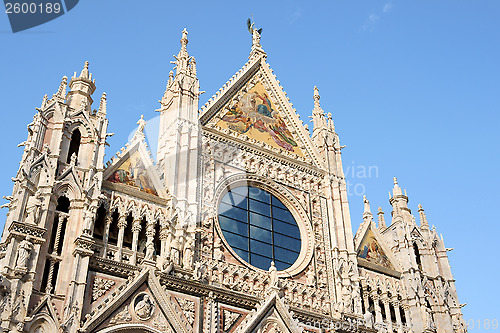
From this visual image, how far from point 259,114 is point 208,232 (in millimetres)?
6019

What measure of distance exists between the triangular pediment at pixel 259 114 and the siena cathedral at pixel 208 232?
0.17 ft

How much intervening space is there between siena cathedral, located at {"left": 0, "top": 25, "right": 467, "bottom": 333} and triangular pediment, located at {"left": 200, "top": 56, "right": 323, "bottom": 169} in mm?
52

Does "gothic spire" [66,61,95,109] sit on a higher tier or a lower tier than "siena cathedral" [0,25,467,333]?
higher

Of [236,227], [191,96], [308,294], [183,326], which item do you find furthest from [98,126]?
[308,294]

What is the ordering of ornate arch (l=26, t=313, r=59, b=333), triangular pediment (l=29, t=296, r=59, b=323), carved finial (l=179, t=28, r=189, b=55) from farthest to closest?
carved finial (l=179, t=28, r=189, b=55)
triangular pediment (l=29, t=296, r=59, b=323)
ornate arch (l=26, t=313, r=59, b=333)

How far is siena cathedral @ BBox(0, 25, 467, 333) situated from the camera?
50.3 feet

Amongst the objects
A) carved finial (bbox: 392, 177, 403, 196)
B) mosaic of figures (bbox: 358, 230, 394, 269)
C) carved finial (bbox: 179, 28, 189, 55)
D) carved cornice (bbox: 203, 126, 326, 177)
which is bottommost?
mosaic of figures (bbox: 358, 230, 394, 269)

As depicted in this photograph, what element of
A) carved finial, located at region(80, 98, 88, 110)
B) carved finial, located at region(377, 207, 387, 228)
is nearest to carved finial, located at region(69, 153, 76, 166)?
carved finial, located at region(80, 98, 88, 110)

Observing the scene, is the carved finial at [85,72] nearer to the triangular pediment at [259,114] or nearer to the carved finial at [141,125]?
the carved finial at [141,125]

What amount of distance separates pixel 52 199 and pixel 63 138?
2.18 m

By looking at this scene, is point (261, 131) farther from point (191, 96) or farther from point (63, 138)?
point (63, 138)

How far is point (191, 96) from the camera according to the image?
20875mm

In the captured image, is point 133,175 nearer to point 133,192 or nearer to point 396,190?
point 133,192

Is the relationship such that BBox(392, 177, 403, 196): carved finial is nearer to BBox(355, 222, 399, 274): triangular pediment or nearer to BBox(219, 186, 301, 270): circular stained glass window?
BBox(355, 222, 399, 274): triangular pediment
